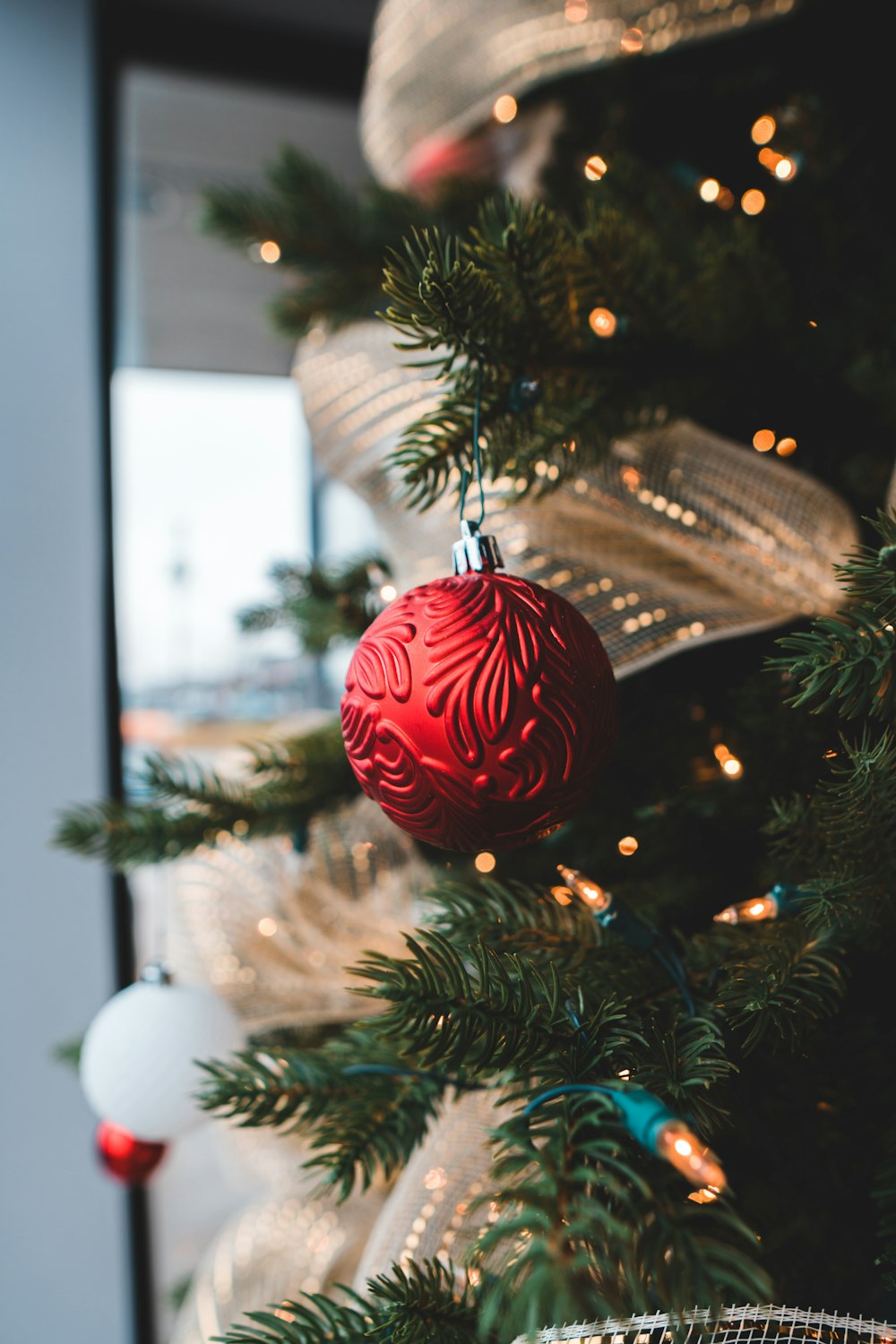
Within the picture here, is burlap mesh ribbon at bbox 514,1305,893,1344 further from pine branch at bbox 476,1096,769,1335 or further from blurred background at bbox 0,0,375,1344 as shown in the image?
blurred background at bbox 0,0,375,1344

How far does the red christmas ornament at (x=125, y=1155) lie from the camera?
1.87ft

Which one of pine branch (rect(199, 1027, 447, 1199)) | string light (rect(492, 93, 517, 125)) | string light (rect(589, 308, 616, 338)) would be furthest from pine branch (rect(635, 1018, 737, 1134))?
string light (rect(492, 93, 517, 125))

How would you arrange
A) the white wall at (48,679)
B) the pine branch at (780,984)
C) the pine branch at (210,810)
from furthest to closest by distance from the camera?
the white wall at (48,679) < the pine branch at (210,810) < the pine branch at (780,984)

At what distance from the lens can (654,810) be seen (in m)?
0.39

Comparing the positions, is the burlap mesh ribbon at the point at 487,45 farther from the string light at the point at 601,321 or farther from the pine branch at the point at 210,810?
the pine branch at the point at 210,810

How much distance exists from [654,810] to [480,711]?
162mm

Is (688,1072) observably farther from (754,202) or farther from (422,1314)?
(754,202)

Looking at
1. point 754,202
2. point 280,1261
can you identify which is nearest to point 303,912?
point 280,1261

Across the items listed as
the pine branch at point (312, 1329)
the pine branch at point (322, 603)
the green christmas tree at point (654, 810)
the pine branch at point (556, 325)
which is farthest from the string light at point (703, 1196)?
the pine branch at point (322, 603)

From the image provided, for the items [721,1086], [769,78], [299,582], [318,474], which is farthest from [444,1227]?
[318,474]

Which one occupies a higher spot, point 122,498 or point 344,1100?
point 122,498

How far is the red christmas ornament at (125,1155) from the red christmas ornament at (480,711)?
0.41 meters

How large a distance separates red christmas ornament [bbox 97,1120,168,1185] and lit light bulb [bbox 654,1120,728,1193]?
0.48 metres

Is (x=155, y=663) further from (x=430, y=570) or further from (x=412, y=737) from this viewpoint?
(x=412, y=737)
